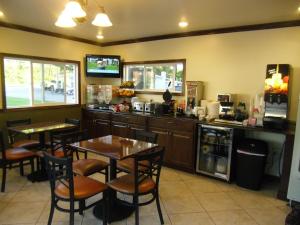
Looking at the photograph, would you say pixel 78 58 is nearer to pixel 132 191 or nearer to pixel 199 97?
pixel 199 97

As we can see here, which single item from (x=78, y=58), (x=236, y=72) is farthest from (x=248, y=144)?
(x=78, y=58)

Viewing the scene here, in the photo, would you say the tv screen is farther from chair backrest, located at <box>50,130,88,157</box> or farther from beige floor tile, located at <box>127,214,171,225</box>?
beige floor tile, located at <box>127,214,171,225</box>

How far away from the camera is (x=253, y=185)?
133 inches

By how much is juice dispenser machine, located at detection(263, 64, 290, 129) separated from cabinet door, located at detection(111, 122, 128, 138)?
2.59 m

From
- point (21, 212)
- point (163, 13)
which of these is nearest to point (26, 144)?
point (21, 212)

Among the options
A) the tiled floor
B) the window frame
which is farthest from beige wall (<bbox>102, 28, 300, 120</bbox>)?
the window frame

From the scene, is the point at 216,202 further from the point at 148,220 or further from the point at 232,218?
the point at 148,220

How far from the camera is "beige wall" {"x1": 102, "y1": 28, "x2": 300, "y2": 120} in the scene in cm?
356

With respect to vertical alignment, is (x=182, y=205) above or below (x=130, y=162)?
below

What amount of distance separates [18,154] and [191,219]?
2.58 metres

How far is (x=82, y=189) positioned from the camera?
2270mm

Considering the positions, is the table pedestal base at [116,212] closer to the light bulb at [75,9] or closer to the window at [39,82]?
the light bulb at [75,9]

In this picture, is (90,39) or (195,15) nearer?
(195,15)

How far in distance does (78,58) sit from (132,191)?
13.2 feet
